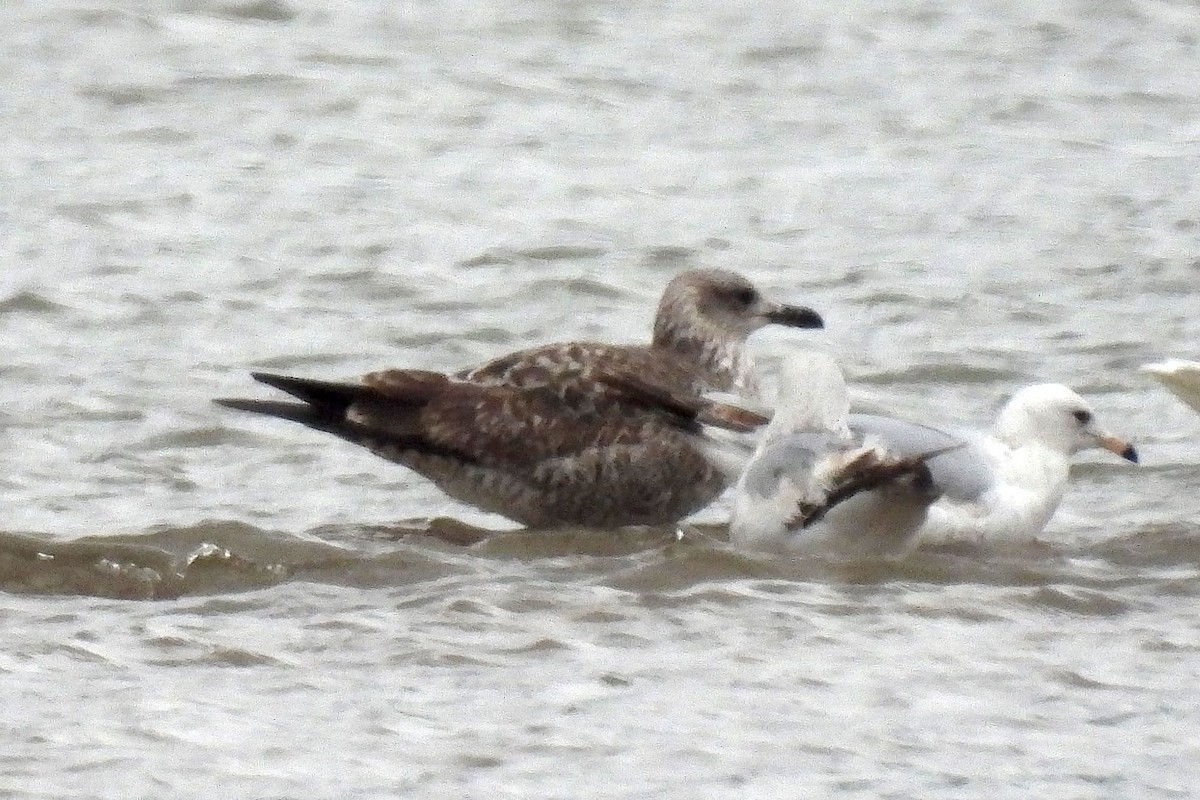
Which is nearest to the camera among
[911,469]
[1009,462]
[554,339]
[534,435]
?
[911,469]

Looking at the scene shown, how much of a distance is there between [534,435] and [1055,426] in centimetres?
151

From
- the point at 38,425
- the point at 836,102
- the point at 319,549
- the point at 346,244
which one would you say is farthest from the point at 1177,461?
the point at 836,102

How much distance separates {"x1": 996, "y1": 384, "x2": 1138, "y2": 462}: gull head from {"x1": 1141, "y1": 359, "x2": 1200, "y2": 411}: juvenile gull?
0.22m

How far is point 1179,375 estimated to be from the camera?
794 cm

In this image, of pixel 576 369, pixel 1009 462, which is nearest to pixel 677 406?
pixel 576 369

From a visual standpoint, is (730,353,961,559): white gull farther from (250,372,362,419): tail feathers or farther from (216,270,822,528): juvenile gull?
(250,372,362,419): tail feathers

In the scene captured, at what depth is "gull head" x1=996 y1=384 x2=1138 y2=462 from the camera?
8055 millimetres

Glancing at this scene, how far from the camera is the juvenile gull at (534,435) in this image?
8.09 meters

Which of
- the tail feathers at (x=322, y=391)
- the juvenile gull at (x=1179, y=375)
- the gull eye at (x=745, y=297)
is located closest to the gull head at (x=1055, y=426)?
the juvenile gull at (x=1179, y=375)

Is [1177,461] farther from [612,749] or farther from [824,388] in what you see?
Answer: [612,749]

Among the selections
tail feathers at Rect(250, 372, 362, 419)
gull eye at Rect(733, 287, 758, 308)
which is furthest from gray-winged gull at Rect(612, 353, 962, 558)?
gull eye at Rect(733, 287, 758, 308)

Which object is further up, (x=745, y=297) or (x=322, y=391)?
(x=745, y=297)

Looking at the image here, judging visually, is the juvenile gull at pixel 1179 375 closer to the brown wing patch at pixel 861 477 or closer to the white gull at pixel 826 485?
the white gull at pixel 826 485

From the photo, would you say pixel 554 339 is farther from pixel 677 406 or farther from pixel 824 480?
pixel 824 480
